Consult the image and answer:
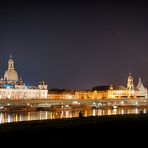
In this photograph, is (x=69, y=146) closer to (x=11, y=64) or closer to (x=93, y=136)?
(x=93, y=136)

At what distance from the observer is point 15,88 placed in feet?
410

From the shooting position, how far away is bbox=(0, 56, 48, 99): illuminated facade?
4828 inches

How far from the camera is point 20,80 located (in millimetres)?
132875

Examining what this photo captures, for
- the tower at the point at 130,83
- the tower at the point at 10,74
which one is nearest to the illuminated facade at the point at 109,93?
the tower at the point at 130,83

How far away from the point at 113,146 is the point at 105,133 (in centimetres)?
321

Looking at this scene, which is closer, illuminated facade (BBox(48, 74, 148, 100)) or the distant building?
illuminated facade (BBox(48, 74, 148, 100))

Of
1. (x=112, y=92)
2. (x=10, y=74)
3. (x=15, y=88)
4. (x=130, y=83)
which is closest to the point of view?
(x=15, y=88)

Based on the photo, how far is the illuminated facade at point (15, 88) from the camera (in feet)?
402

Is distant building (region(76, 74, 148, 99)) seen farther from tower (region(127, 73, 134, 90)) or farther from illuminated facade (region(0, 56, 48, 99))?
illuminated facade (region(0, 56, 48, 99))

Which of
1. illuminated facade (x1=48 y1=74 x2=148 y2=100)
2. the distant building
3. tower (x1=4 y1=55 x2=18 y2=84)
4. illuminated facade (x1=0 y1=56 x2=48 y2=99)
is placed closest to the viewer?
illuminated facade (x1=0 y1=56 x2=48 y2=99)

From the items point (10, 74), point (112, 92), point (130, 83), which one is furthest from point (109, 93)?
point (10, 74)

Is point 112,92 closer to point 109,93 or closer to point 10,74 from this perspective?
point 109,93

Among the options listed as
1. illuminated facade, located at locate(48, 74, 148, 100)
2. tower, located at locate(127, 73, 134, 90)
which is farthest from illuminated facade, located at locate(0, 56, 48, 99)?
tower, located at locate(127, 73, 134, 90)

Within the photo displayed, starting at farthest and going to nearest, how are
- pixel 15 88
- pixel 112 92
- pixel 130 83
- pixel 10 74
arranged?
1. pixel 130 83
2. pixel 112 92
3. pixel 10 74
4. pixel 15 88
